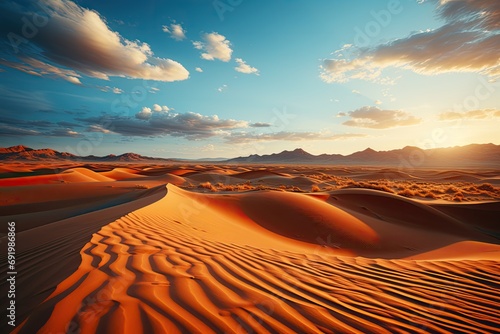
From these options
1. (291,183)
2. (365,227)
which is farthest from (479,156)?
(365,227)

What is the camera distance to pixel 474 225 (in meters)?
10.1

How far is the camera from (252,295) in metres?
2.30

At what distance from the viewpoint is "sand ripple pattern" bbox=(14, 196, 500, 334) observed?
1799 millimetres

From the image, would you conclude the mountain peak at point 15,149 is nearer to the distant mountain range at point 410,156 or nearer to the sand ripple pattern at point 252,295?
the distant mountain range at point 410,156

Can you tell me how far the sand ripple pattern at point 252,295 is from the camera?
1.80m

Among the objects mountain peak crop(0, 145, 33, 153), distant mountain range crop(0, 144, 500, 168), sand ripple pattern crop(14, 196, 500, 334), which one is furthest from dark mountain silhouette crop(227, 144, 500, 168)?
mountain peak crop(0, 145, 33, 153)

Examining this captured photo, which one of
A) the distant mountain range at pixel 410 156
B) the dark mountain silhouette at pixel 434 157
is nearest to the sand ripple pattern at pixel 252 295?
the dark mountain silhouette at pixel 434 157

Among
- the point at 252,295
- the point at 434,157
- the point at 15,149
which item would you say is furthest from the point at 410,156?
the point at 15,149

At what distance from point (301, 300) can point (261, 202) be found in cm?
763

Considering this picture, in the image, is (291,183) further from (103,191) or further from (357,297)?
(357,297)

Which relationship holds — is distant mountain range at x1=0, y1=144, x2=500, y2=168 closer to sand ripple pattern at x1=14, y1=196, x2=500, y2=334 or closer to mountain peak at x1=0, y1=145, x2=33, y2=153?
mountain peak at x1=0, y1=145, x2=33, y2=153

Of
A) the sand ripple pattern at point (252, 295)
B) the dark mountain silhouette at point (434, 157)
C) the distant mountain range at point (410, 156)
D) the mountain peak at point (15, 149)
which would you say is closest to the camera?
the sand ripple pattern at point (252, 295)

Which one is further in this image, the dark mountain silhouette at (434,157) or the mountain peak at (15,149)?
the mountain peak at (15,149)

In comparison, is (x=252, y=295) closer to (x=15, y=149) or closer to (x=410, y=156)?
(x=410, y=156)
